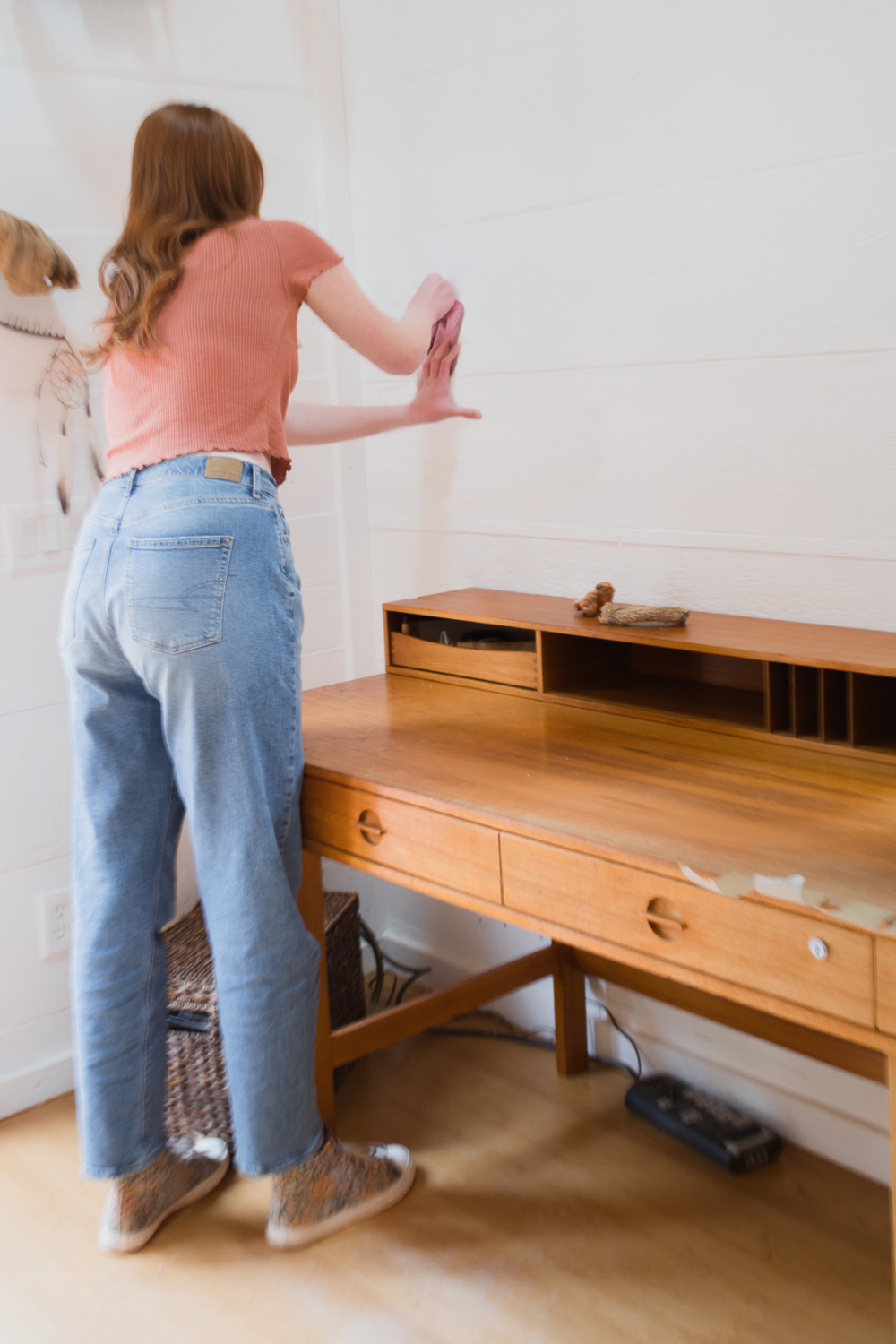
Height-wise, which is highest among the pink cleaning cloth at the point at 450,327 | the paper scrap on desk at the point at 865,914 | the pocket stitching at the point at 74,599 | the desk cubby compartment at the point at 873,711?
the pink cleaning cloth at the point at 450,327

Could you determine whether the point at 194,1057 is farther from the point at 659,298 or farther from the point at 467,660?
the point at 659,298

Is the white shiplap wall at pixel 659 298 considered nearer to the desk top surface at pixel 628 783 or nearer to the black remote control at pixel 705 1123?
the black remote control at pixel 705 1123

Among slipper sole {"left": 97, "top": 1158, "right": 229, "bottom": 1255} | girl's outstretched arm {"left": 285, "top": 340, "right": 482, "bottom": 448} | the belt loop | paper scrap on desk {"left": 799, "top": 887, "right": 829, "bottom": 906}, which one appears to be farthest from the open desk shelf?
slipper sole {"left": 97, "top": 1158, "right": 229, "bottom": 1255}

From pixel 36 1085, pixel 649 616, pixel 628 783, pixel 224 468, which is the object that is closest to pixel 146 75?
pixel 224 468

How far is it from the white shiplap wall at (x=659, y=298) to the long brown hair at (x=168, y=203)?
2.21ft

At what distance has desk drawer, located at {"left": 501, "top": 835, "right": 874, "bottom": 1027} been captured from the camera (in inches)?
40.3

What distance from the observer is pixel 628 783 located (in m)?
1.39

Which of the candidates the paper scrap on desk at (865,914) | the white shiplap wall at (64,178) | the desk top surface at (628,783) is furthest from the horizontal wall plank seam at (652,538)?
the paper scrap on desk at (865,914)

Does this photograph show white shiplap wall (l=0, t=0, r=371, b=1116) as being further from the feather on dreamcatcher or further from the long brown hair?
the long brown hair

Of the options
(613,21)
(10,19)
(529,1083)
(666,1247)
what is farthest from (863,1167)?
(10,19)

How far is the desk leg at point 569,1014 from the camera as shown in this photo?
6.61 feet

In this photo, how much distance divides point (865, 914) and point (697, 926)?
0.60 ft

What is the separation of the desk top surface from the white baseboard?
2.84ft

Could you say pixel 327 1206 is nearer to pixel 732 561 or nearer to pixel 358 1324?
pixel 358 1324
